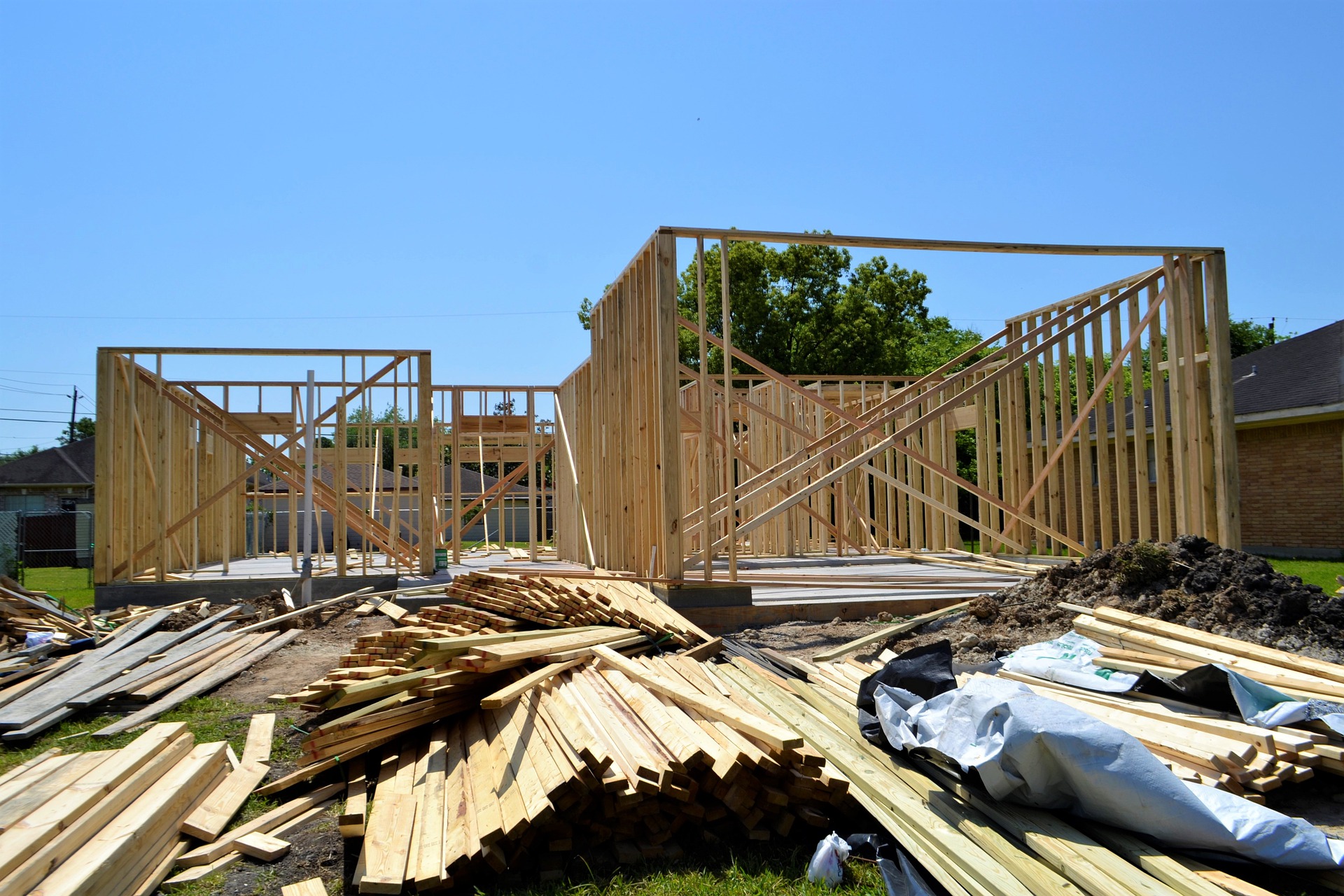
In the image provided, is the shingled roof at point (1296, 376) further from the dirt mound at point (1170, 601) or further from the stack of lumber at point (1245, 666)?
the stack of lumber at point (1245, 666)

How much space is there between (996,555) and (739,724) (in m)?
11.1

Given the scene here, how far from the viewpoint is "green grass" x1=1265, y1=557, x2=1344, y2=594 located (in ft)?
42.2

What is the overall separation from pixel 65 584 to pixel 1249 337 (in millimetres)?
46928

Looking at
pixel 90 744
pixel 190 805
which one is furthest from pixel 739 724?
pixel 90 744

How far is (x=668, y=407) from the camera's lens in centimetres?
895

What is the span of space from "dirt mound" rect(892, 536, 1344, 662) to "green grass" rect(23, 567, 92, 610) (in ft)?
38.9

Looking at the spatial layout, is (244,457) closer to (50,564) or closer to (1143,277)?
(50,564)

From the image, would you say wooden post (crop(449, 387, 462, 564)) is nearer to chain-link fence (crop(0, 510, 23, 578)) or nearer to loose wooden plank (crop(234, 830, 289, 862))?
chain-link fence (crop(0, 510, 23, 578))

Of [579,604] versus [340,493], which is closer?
[579,604]

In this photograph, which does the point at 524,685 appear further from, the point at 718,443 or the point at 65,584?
the point at 65,584

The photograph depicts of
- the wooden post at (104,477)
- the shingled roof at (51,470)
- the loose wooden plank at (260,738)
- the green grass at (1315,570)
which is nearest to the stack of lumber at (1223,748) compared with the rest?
the loose wooden plank at (260,738)

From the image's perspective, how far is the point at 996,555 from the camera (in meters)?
14.3

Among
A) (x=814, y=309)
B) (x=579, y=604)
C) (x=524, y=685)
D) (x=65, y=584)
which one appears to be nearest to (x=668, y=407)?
(x=579, y=604)

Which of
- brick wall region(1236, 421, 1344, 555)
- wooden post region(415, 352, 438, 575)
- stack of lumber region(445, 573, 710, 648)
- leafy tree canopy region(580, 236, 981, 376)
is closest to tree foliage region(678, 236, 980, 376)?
leafy tree canopy region(580, 236, 981, 376)
